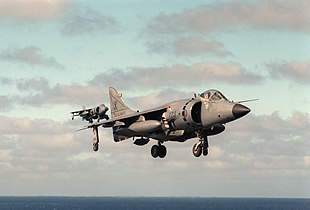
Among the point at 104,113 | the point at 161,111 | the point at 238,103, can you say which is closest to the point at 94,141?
the point at 104,113

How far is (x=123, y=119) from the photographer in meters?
50.2

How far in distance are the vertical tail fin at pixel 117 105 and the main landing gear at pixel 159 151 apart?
5.48 metres

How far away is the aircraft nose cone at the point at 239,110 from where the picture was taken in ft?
138

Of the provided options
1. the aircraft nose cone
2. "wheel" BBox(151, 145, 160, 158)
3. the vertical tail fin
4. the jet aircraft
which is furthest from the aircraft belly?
the aircraft nose cone

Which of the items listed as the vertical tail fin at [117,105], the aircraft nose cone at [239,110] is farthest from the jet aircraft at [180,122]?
the vertical tail fin at [117,105]

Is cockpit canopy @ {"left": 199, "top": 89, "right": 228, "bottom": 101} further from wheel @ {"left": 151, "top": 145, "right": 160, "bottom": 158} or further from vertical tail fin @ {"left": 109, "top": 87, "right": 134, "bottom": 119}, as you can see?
vertical tail fin @ {"left": 109, "top": 87, "right": 134, "bottom": 119}

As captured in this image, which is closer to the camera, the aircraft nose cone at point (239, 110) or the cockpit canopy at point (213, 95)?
the aircraft nose cone at point (239, 110)

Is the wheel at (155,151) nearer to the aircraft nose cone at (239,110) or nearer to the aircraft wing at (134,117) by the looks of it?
the aircraft wing at (134,117)

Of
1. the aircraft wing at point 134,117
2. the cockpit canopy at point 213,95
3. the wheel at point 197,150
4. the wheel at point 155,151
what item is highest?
the cockpit canopy at point 213,95

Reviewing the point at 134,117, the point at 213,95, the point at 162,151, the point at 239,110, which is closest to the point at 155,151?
the point at 162,151

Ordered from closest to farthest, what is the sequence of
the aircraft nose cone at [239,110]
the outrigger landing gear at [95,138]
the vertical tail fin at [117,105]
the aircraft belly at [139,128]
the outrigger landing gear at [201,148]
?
the aircraft nose cone at [239,110] < the outrigger landing gear at [201,148] < the aircraft belly at [139,128] < the outrigger landing gear at [95,138] < the vertical tail fin at [117,105]

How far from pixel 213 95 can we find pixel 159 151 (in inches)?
322

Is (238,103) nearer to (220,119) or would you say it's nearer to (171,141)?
(220,119)

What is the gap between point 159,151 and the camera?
50.6 meters
